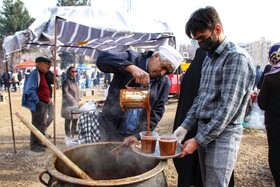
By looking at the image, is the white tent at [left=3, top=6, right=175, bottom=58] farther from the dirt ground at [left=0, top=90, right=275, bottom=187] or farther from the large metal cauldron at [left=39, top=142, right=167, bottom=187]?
the large metal cauldron at [left=39, top=142, right=167, bottom=187]

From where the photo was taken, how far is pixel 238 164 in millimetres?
5043

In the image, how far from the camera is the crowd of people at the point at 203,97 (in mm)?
1824

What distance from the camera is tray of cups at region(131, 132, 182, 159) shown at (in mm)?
1909

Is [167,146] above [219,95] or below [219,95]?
below

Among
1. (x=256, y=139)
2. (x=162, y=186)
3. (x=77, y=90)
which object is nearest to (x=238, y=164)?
(x=256, y=139)

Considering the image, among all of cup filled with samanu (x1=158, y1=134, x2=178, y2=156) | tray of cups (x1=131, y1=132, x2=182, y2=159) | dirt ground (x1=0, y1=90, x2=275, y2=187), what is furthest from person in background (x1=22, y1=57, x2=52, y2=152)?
cup filled with samanu (x1=158, y1=134, x2=178, y2=156)

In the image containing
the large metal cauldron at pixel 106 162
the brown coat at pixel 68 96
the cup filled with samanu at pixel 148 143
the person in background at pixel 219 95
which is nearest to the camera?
the person in background at pixel 219 95

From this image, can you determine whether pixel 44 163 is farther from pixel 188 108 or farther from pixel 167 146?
pixel 167 146

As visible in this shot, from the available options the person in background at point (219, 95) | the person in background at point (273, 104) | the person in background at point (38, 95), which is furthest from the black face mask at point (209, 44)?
the person in background at point (38, 95)

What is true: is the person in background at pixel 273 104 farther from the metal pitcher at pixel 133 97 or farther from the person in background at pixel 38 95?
the person in background at pixel 38 95

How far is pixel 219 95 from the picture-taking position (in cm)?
195

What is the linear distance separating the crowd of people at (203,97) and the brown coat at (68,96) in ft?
12.0

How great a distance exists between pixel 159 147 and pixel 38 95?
14.7ft

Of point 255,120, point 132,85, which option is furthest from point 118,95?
point 255,120
